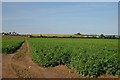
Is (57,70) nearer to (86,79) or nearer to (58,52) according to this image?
(58,52)

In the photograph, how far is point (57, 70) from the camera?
18.6 m

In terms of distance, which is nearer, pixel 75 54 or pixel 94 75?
pixel 94 75

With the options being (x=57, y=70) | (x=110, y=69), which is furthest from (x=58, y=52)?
(x=110, y=69)

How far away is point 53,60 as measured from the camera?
20312 millimetres

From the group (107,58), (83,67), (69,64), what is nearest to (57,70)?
(69,64)

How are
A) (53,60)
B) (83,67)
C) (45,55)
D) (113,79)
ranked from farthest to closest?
(45,55)
(53,60)
(83,67)
(113,79)

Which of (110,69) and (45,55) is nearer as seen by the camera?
(110,69)

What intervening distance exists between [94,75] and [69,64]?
395 centimetres

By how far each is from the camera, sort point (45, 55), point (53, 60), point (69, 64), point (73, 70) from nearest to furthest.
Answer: point (73, 70) → point (69, 64) → point (53, 60) → point (45, 55)

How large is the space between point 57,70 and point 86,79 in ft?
12.9

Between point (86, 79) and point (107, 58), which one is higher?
point (107, 58)

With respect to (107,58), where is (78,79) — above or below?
below

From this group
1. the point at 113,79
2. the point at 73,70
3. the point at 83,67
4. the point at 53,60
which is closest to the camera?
the point at 113,79

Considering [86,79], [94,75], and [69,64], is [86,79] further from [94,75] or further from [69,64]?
[69,64]
